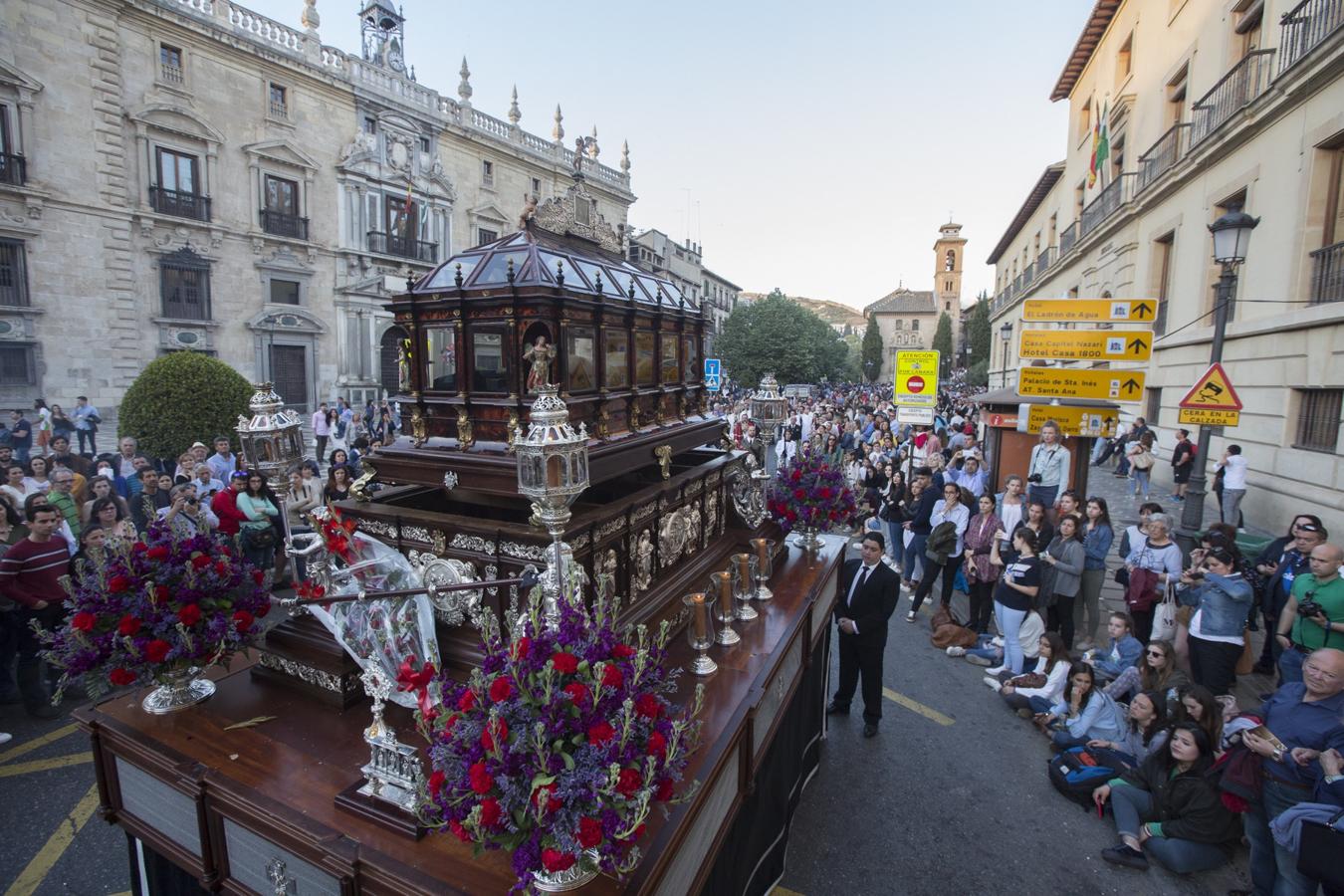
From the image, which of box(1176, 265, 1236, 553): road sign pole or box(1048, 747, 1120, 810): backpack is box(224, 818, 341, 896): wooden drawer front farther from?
box(1176, 265, 1236, 553): road sign pole

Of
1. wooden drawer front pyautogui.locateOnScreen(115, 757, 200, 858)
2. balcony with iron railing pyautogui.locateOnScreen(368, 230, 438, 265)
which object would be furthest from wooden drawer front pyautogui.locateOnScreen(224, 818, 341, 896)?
balcony with iron railing pyautogui.locateOnScreen(368, 230, 438, 265)

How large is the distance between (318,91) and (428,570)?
27719mm

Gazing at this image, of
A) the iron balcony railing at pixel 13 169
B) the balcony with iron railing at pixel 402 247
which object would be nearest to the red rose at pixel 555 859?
the iron balcony railing at pixel 13 169

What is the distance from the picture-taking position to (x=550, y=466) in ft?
9.45

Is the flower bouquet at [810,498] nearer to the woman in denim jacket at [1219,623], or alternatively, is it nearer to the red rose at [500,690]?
the woman in denim jacket at [1219,623]

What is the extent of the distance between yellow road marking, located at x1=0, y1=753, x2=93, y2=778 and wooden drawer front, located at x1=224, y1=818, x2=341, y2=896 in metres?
3.87

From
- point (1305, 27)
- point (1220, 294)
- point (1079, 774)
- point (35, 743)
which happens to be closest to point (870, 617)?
point (1079, 774)

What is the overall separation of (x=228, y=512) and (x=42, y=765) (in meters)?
2.70

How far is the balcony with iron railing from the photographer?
26328mm

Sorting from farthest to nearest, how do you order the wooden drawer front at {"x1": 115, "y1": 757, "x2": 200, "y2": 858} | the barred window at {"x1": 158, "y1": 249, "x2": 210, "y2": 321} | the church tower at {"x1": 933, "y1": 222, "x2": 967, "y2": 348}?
the church tower at {"x1": 933, "y1": 222, "x2": 967, "y2": 348} → the barred window at {"x1": 158, "y1": 249, "x2": 210, "y2": 321} → the wooden drawer front at {"x1": 115, "y1": 757, "x2": 200, "y2": 858}

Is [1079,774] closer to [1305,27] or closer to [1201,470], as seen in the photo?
[1201,470]

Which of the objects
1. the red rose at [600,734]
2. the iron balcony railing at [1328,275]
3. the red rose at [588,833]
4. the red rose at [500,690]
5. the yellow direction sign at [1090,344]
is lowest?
the red rose at [588,833]

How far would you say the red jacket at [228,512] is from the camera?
6691 millimetres

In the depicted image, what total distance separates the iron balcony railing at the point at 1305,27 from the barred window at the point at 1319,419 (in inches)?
219
